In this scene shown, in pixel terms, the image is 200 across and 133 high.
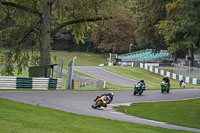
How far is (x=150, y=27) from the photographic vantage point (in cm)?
6619

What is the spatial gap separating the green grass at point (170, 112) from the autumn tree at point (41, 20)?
34.2 feet

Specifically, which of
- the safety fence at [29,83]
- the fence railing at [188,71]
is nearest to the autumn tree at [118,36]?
the fence railing at [188,71]

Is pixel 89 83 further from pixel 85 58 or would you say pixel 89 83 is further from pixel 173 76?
pixel 85 58

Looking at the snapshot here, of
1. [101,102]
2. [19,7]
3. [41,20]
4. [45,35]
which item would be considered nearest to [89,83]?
[45,35]

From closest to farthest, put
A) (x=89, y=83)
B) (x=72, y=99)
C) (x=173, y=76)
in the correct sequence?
(x=72, y=99), (x=89, y=83), (x=173, y=76)

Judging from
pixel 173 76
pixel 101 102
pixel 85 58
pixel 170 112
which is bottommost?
pixel 170 112

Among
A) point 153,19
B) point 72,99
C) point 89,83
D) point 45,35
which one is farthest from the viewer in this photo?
point 153,19

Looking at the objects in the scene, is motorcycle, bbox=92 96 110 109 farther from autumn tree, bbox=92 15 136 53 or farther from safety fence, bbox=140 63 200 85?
autumn tree, bbox=92 15 136 53

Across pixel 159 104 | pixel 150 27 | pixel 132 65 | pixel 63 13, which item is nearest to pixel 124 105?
pixel 159 104

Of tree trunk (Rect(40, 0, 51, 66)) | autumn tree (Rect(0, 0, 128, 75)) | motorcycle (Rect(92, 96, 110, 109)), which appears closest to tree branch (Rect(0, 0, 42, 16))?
autumn tree (Rect(0, 0, 128, 75))

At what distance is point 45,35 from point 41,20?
Result: 1361 mm

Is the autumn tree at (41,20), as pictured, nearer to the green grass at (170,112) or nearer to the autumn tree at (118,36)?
the green grass at (170,112)

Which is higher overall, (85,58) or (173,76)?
(85,58)

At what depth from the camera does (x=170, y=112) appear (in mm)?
→ 21516
